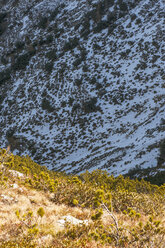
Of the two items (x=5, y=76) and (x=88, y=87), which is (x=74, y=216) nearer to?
(x=88, y=87)

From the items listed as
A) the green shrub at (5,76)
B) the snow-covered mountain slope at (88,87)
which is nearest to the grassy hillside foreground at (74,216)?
the snow-covered mountain slope at (88,87)

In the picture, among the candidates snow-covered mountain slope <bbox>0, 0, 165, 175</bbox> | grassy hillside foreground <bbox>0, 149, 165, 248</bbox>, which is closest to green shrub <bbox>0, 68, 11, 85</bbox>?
snow-covered mountain slope <bbox>0, 0, 165, 175</bbox>

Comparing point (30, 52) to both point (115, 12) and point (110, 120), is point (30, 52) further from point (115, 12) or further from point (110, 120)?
point (110, 120)

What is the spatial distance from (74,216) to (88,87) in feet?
96.5

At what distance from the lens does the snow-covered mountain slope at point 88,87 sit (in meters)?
23.1

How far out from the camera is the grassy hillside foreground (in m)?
3.93

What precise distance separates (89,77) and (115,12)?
1910 cm

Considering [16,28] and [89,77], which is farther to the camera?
[16,28]

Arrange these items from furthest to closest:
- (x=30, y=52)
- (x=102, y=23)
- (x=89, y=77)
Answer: (x=30, y=52)
(x=102, y=23)
(x=89, y=77)

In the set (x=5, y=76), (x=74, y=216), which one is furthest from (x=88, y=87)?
(x=74, y=216)

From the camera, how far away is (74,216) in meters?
5.73

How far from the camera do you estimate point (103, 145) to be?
24625 mm

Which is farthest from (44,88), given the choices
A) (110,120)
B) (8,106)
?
(110,120)

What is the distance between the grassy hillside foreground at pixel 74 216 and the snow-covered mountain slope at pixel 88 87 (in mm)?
9918
